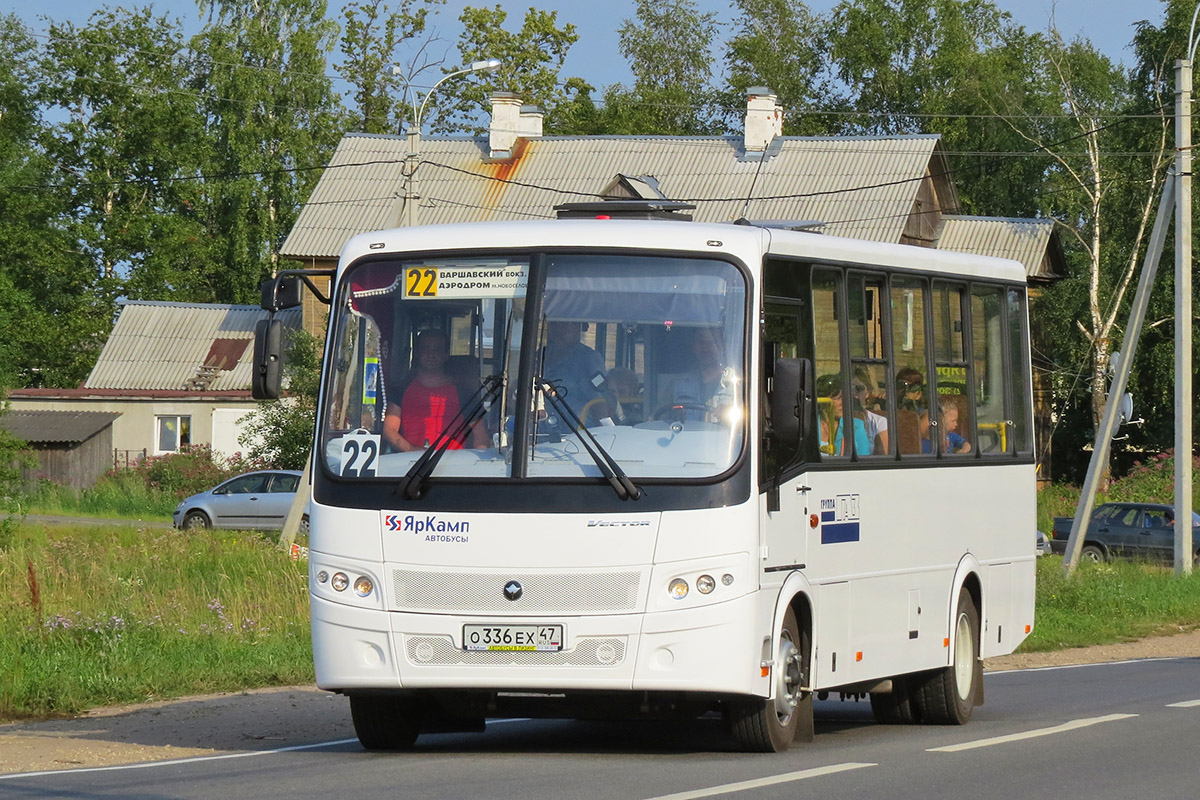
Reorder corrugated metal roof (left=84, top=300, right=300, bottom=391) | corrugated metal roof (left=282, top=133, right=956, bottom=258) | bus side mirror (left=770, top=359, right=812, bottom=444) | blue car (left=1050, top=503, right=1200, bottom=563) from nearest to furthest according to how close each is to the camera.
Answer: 1. bus side mirror (left=770, top=359, right=812, bottom=444)
2. blue car (left=1050, top=503, right=1200, bottom=563)
3. corrugated metal roof (left=282, top=133, right=956, bottom=258)
4. corrugated metal roof (left=84, top=300, right=300, bottom=391)

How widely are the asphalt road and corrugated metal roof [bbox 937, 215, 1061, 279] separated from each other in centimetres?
4354

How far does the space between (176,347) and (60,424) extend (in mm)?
6865

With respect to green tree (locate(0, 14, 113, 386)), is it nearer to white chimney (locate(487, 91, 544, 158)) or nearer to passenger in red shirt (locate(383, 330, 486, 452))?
white chimney (locate(487, 91, 544, 158))

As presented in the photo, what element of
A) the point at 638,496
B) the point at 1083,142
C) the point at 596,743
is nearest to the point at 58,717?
the point at 596,743

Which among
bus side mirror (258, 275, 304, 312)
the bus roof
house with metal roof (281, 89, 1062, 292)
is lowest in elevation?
bus side mirror (258, 275, 304, 312)

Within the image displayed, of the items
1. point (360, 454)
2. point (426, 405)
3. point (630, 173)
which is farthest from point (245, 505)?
point (426, 405)

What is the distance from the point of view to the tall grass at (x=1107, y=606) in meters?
22.6

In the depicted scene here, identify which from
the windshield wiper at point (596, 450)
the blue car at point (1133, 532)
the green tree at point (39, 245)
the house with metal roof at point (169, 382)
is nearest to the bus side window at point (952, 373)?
the windshield wiper at point (596, 450)

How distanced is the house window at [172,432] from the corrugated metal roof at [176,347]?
6.09ft

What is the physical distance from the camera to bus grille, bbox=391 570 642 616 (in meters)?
9.60

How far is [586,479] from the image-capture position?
9703 millimetres

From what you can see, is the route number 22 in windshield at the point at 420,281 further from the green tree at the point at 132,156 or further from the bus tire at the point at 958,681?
the green tree at the point at 132,156

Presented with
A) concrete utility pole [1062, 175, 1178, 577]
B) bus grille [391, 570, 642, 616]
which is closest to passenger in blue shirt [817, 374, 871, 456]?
bus grille [391, 570, 642, 616]

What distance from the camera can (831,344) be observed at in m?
11.3
